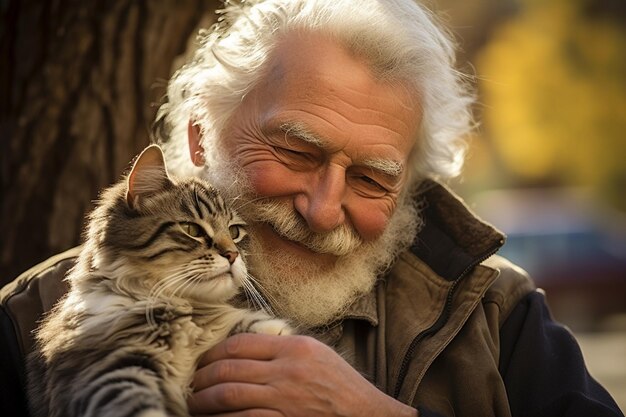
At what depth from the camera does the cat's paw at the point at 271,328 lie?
9.23ft

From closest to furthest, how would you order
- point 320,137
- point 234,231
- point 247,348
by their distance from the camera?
point 247,348
point 234,231
point 320,137

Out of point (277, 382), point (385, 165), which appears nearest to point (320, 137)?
point (385, 165)

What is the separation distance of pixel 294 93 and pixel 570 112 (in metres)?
14.3

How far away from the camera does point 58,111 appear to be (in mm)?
3898

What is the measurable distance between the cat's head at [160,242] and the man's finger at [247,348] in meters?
0.19

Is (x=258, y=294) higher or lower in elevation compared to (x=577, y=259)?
higher

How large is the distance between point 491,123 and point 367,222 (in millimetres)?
15134

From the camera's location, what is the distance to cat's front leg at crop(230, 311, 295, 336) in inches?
111

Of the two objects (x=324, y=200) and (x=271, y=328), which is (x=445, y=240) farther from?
(x=271, y=328)

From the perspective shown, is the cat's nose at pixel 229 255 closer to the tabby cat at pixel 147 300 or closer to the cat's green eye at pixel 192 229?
the tabby cat at pixel 147 300

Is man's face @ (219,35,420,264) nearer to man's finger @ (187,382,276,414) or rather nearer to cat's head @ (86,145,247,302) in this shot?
cat's head @ (86,145,247,302)

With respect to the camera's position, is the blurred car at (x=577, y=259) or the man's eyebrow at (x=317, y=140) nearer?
the man's eyebrow at (x=317, y=140)

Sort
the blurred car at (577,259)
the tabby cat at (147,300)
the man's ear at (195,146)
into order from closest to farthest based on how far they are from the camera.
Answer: the tabby cat at (147,300)
the man's ear at (195,146)
the blurred car at (577,259)

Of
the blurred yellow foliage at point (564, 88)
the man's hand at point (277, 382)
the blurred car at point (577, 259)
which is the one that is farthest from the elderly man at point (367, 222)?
the blurred yellow foliage at point (564, 88)
